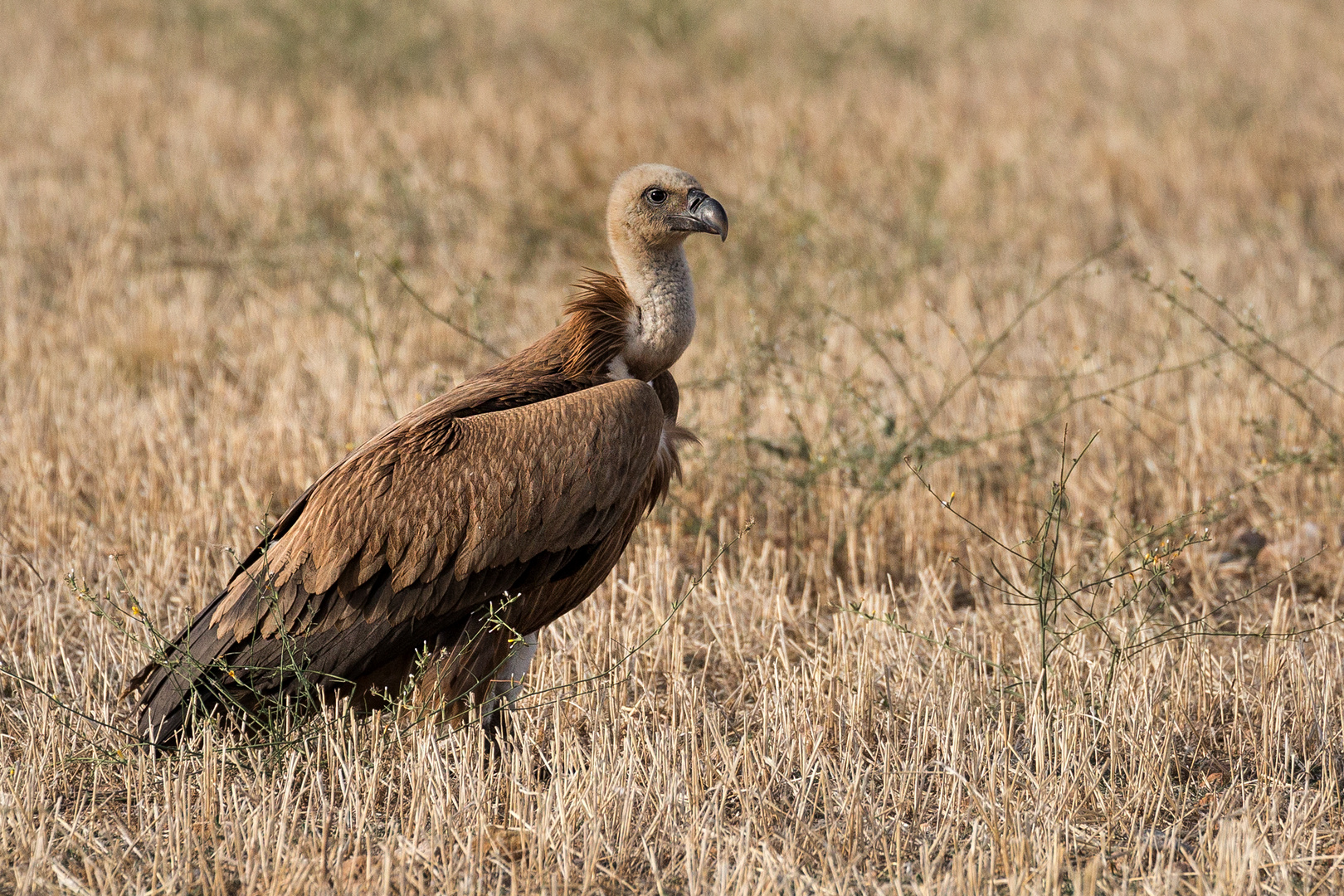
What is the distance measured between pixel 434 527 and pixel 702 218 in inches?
52.1

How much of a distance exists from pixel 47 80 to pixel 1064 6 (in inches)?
461

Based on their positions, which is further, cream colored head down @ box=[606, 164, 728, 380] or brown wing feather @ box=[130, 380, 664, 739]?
cream colored head down @ box=[606, 164, 728, 380]

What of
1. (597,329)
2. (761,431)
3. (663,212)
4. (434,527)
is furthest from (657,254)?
(761,431)

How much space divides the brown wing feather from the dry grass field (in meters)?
0.26

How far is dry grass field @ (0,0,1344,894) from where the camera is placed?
381 cm

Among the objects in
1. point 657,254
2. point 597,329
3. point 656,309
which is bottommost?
point 597,329

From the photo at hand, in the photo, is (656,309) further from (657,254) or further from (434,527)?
(434,527)

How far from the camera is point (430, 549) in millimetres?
4047

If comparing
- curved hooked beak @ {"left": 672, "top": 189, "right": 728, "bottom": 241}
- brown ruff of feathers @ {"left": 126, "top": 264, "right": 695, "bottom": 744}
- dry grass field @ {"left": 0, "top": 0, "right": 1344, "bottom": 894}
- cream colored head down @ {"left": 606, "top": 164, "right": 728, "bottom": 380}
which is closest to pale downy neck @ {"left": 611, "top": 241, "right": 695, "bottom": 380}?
cream colored head down @ {"left": 606, "top": 164, "right": 728, "bottom": 380}

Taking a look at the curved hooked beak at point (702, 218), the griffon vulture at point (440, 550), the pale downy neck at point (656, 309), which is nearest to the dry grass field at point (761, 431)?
the griffon vulture at point (440, 550)

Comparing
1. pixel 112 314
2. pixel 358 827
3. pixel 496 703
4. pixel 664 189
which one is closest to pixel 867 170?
pixel 112 314

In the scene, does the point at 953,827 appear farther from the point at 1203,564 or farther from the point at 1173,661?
the point at 1203,564

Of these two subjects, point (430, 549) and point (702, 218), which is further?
point (702, 218)

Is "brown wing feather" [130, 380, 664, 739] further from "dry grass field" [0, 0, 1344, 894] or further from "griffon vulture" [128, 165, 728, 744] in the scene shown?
"dry grass field" [0, 0, 1344, 894]
